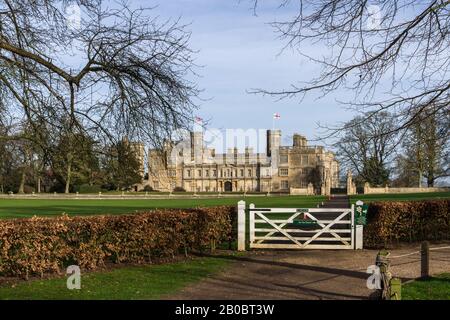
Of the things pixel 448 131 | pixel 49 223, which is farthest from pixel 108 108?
pixel 448 131

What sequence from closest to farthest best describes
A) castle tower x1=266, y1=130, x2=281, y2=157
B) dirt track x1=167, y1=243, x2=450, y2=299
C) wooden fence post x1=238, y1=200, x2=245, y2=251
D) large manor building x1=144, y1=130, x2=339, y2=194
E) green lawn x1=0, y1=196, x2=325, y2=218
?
dirt track x1=167, y1=243, x2=450, y2=299
wooden fence post x1=238, y1=200, x2=245, y2=251
green lawn x1=0, y1=196, x2=325, y2=218
large manor building x1=144, y1=130, x2=339, y2=194
castle tower x1=266, y1=130, x2=281, y2=157

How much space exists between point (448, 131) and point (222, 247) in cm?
840

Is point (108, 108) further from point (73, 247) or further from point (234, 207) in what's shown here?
point (234, 207)

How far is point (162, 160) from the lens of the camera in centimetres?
811

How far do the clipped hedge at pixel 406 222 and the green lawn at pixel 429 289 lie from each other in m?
4.69

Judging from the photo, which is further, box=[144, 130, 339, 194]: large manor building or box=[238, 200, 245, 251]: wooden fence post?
box=[144, 130, 339, 194]: large manor building

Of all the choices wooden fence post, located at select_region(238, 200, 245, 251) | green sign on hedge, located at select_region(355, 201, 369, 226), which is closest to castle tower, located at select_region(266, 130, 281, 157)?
green sign on hedge, located at select_region(355, 201, 369, 226)

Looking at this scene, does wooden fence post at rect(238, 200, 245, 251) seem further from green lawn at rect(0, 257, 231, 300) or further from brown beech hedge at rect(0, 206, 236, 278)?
green lawn at rect(0, 257, 231, 300)

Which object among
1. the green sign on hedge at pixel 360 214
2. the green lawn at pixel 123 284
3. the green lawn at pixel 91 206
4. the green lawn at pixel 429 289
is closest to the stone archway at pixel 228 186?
the green lawn at pixel 91 206

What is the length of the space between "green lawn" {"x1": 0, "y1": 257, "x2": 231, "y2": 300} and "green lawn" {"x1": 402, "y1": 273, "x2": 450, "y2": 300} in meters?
3.59

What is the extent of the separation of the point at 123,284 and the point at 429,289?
503cm

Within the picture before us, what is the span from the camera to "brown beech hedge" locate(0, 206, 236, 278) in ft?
31.1

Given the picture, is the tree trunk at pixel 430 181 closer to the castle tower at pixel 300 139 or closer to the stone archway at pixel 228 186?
the castle tower at pixel 300 139
